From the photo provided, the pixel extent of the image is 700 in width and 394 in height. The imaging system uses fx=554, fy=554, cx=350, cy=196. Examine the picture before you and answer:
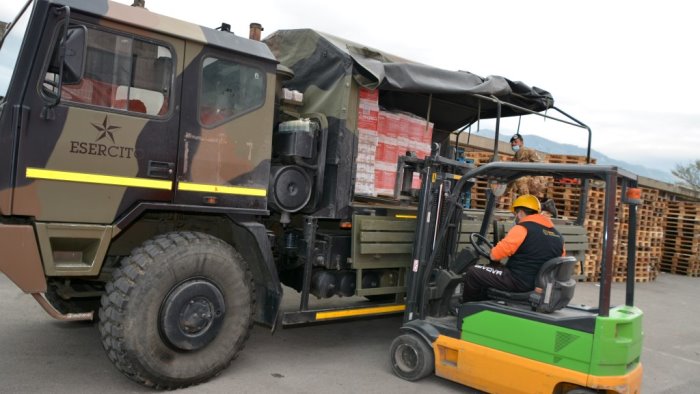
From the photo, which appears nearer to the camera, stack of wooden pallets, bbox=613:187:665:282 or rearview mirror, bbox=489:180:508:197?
rearview mirror, bbox=489:180:508:197

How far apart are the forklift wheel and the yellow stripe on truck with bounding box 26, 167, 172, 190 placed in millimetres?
2539

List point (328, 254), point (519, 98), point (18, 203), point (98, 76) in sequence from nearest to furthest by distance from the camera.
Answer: point (18, 203), point (98, 76), point (328, 254), point (519, 98)

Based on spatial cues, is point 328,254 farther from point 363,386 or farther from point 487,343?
point 487,343

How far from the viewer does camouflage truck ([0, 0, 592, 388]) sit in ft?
12.7

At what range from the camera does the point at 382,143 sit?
589 cm

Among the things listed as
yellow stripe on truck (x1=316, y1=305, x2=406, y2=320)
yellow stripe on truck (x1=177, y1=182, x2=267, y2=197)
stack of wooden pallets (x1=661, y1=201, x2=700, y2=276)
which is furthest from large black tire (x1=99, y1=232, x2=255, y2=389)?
stack of wooden pallets (x1=661, y1=201, x2=700, y2=276)

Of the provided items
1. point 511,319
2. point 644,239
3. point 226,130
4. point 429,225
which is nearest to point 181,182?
point 226,130

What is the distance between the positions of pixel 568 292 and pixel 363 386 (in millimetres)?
1950

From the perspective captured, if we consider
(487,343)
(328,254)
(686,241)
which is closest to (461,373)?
(487,343)

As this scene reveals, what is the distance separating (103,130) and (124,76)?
462 mm

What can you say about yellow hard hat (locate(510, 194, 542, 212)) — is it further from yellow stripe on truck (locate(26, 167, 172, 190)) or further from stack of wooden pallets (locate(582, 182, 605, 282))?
stack of wooden pallets (locate(582, 182, 605, 282))

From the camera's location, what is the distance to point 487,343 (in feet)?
15.4

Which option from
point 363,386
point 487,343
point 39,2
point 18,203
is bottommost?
point 363,386

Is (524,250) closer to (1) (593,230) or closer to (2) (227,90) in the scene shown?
(2) (227,90)
